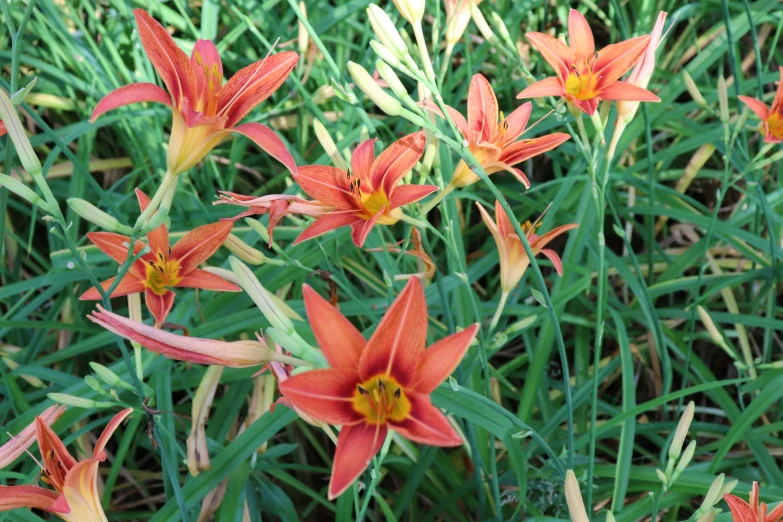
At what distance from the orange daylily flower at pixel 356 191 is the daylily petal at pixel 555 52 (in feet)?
0.97

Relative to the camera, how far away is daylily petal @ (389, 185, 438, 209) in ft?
3.23

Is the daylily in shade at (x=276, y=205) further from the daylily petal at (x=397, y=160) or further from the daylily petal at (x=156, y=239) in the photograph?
the daylily petal at (x=156, y=239)

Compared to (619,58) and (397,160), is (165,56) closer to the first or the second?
(397,160)

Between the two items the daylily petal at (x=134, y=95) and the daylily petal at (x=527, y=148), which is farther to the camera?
the daylily petal at (x=527, y=148)

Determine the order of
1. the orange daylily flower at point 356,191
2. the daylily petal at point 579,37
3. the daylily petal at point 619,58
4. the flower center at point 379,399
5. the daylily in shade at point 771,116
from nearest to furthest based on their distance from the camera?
1. the flower center at point 379,399
2. the orange daylily flower at point 356,191
3. the daylily petal at point 619,58
4. the daylily petal at point 579,37
5. the daylily in shade at point 771,116

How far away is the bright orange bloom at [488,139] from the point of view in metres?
1.09

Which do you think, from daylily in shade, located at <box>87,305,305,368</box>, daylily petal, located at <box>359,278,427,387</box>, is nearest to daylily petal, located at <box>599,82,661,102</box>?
daylily petal, located at <box>359,278,427,387</box>

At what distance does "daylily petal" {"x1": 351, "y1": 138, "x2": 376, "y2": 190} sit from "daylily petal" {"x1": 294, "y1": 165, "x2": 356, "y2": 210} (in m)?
0.02

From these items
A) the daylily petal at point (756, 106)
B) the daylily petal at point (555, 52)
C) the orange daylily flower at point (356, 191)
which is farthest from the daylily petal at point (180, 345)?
the daylily petal at point (756, 106)

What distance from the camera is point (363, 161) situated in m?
1.08

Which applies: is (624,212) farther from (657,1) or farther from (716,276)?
(657,1)

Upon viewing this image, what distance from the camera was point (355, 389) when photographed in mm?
838

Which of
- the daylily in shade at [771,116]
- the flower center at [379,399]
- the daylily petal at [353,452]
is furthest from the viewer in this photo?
the daylily in shade at [771,116]

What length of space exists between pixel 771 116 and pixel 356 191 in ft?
2.87
